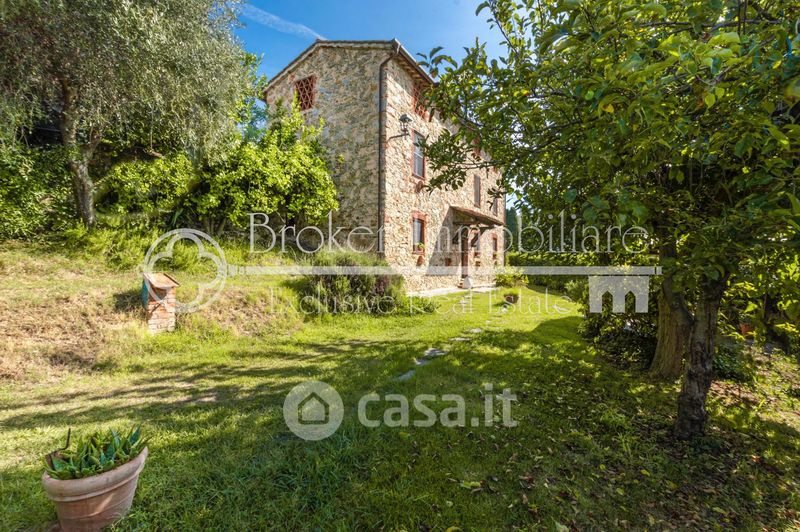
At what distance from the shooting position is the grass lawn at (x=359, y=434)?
2066 mm

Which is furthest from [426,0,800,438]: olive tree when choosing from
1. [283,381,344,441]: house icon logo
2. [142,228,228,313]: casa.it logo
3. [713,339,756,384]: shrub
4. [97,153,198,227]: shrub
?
[97,153,198,227]: shrub

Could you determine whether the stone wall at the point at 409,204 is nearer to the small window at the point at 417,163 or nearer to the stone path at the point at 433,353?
the small window at the point at 417,163

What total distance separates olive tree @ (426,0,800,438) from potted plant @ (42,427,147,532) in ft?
9.68

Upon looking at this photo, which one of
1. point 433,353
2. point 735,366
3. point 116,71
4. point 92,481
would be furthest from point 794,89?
point 116,71

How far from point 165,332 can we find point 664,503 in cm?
A: 658

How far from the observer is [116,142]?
7.43 metres

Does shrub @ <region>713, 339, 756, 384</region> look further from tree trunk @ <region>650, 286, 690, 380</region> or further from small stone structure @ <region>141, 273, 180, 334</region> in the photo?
small stone structure @ <region>141, 273, 180, 334</region>

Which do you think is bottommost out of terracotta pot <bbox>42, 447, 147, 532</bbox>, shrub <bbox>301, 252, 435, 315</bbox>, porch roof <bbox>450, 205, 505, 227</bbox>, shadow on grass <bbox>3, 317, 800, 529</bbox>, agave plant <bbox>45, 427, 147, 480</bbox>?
shadow on grass <bbox>3, 317, 800, 529</bbox>

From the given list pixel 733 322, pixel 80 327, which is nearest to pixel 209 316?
pixel 80 327

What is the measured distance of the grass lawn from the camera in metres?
2.07

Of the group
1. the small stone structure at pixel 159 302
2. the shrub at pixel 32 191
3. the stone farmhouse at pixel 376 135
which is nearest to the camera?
the small stone structure at pixel 159 302

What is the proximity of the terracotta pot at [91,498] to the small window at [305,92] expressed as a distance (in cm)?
1256

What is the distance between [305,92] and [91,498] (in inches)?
518

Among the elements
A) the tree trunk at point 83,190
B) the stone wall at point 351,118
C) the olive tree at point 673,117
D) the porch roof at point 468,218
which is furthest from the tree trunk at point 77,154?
the porch roof at point 468,218
